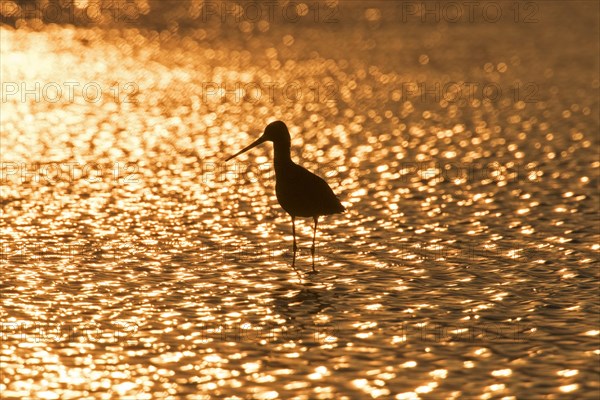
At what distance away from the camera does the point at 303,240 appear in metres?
15.1

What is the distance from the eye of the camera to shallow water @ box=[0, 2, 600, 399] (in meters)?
9.81

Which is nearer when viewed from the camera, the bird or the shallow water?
the shallow water

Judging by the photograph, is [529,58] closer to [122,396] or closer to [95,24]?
[95,24]

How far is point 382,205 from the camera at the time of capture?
17.1 meters

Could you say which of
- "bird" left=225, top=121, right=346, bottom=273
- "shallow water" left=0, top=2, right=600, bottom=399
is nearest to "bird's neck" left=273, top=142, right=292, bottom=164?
"bird" left=225, top=121, right=346, bottom=273

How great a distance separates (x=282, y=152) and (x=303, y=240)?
51.7 inches

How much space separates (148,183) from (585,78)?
53.8 ft

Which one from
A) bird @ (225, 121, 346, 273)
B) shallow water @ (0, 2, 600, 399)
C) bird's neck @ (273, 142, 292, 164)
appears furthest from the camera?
bird's neck @ (273, 142, 292, 164)

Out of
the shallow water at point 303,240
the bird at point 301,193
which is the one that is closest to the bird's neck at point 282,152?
the bird at point 301,193

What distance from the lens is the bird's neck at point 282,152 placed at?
1423 centimetres

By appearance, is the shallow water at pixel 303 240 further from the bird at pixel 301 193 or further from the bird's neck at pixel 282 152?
the bird's neck at pixel 282 152

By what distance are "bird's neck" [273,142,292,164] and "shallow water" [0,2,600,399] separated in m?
1.01

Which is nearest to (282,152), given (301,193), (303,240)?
(301,193)

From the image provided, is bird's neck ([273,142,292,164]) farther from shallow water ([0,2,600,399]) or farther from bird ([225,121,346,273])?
shallow water ([0,2,600,399])
